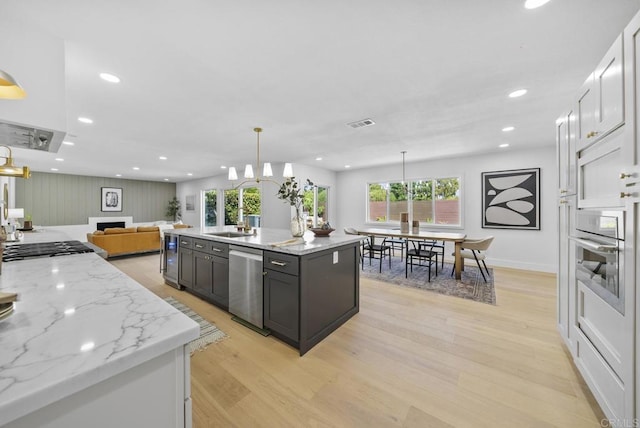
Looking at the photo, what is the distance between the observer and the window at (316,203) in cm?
711

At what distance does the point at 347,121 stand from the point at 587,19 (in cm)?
225

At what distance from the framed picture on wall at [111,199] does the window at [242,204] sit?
4.34 metres

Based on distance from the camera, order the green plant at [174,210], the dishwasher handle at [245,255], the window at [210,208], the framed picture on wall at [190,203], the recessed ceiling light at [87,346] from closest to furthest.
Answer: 1. the recessed ceiling light at [87,346]
2. the dishwasher handle at [245,255]
3. the window at [210,208]
4. the framed picture on wall at [190,203]
5. the green plant at [174,210]

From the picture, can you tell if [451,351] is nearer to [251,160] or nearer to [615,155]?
[615,155]

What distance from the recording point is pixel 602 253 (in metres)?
1.40

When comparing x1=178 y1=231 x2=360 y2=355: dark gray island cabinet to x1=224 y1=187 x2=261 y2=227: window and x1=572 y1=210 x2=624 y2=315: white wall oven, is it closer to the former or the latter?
x1=572 y1=210 x2=624 y2=315: white wall oven

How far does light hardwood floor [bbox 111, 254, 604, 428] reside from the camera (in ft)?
4.94

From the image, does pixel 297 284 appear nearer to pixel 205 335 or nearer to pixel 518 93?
pixel 205 335

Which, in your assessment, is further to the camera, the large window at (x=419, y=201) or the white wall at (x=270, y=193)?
the white wall at (x=270, y=193)

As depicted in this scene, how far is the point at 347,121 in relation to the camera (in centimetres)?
339

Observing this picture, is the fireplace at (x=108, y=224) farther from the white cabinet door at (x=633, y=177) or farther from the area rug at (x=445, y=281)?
the white cabinet door at (x=633, y=177)

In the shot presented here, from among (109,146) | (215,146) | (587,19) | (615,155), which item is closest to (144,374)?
(615,155)

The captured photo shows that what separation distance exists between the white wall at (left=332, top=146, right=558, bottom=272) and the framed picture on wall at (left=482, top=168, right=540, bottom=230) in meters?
0.09

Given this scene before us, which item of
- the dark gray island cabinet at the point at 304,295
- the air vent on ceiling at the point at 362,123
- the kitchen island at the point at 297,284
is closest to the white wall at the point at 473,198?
the air vent on ceiling at the point at 362,123
